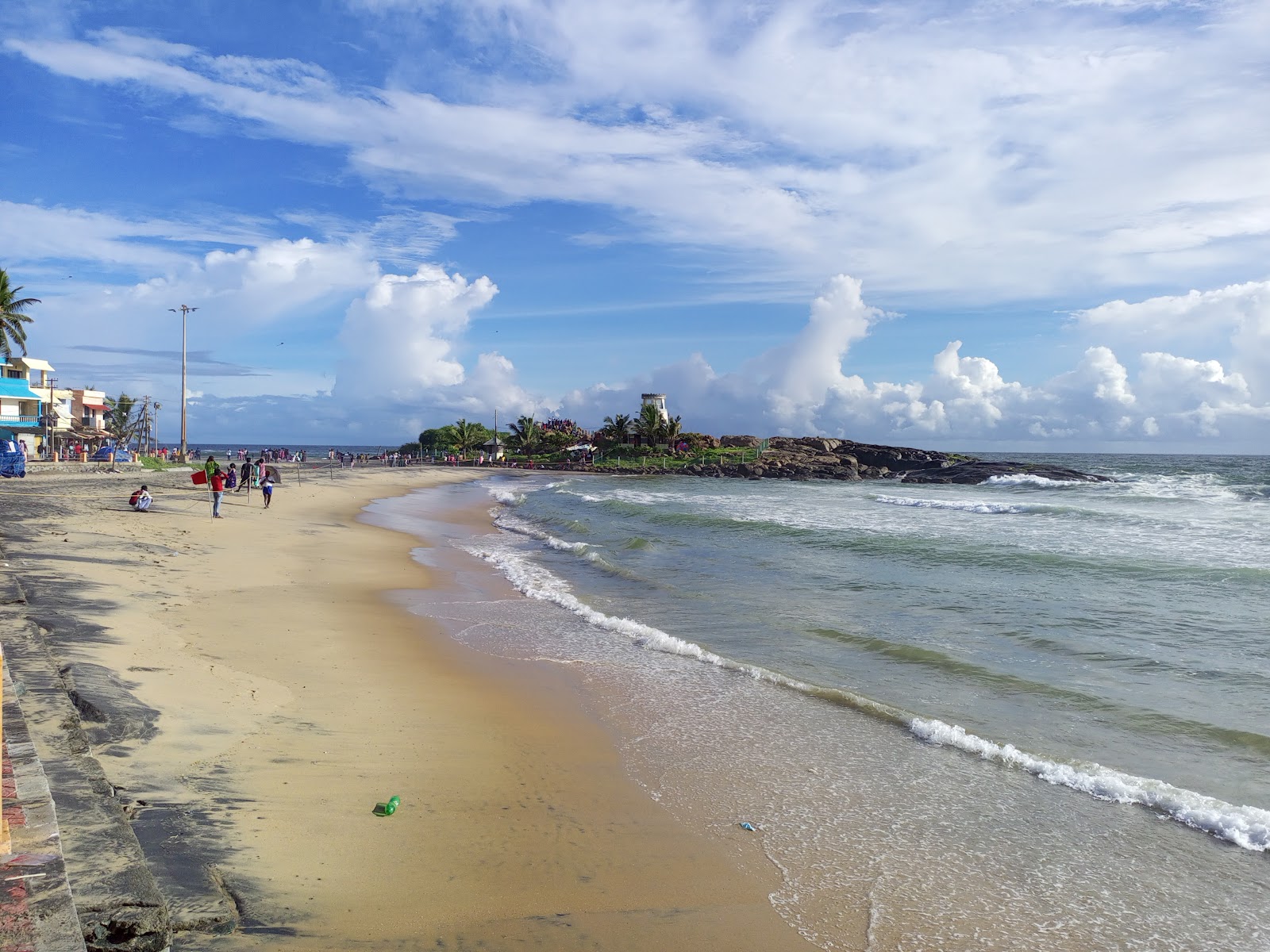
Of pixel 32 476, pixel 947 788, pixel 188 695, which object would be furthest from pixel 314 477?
pixel 947 788

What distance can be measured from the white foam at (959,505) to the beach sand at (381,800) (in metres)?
29.3

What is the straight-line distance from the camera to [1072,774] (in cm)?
636

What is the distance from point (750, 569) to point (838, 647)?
6.56 m

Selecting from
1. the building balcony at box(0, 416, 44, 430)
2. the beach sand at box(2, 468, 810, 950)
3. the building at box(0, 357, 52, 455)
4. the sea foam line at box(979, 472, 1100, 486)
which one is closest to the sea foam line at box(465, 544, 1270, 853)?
the beach sand at box(2, 468, 810, 950)

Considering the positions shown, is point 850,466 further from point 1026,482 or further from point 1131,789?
point 1131,789

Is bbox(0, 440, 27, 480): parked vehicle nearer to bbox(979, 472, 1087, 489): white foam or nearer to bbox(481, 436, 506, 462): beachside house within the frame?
bbox(481, 436, 506, 462): beachside house

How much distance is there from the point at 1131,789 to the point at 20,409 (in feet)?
185

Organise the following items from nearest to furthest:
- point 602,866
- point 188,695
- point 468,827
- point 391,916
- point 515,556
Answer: point 391,916
point 602,866
point 468,827
point 188,695
point 515,556

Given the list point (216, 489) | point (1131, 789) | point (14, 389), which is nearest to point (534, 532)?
point (216, 489)

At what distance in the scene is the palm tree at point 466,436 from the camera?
86062 mm

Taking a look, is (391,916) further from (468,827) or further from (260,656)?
(260,656)

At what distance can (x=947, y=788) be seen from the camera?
6.08 meters

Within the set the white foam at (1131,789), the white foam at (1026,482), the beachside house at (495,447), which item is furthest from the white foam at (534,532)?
the beachside house at (495,447)

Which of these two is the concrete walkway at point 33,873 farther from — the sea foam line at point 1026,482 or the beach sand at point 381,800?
the sea foam line at point 1026,482
